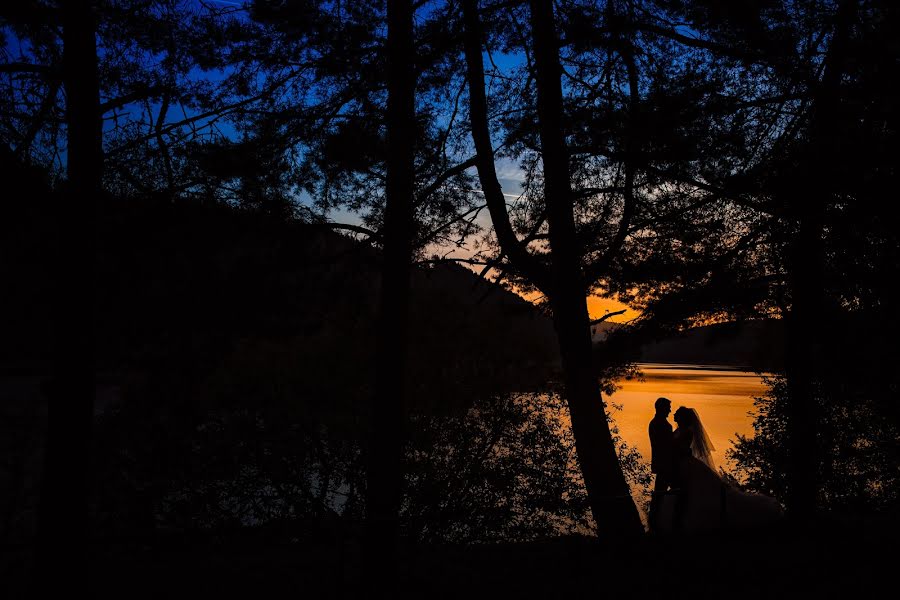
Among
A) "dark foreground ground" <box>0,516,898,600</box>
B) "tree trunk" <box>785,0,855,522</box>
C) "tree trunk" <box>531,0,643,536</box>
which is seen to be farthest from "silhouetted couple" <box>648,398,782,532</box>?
"tree trunk" <box>531,0,643,536</box>

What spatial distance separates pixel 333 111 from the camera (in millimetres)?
7535

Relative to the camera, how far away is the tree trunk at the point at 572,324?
7125 mm

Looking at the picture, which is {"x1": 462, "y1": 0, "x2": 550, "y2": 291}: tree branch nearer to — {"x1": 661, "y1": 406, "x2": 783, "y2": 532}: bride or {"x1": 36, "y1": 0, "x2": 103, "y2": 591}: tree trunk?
{"x1": 661, "y1": 406, "x2": 783, "y2": 532}: bride

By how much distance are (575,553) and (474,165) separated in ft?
15.1

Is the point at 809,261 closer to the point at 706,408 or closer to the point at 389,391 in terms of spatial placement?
the point at 389,391

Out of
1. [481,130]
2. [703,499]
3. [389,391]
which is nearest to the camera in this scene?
[389,391]

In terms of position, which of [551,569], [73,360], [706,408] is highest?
[73,360]

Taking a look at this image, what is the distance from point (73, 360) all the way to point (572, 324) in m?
4.77

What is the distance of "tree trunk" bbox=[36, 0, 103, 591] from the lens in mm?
4605

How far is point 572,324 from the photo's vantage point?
7254 mm

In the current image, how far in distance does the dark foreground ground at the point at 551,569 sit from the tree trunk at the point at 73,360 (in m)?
0.47

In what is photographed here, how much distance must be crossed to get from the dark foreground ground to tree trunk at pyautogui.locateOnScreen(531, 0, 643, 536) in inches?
24.6

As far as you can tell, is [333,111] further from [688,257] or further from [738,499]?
[738,499]

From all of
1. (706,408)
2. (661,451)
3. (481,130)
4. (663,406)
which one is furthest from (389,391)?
(706,408)
